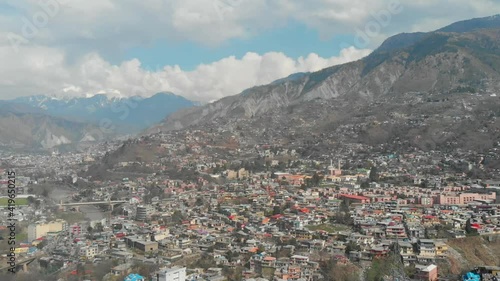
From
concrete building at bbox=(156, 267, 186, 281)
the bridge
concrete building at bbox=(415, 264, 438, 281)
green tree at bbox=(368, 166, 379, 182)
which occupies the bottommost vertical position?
concrete building at bbox=(415, 264, 438, 281)

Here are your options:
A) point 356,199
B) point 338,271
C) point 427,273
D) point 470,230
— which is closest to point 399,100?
point 356,199

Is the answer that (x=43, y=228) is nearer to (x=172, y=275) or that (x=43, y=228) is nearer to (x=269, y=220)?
(x=269, y=220)

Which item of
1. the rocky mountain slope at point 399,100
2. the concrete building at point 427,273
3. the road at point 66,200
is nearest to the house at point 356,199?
the concrete building at point 427,273

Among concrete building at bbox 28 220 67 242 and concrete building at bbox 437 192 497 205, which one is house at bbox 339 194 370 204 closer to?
concrete building at bbox 437 192 497 205

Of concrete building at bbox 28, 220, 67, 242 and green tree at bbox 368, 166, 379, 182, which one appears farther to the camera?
green tree at bbox 368, 166, 379, 182

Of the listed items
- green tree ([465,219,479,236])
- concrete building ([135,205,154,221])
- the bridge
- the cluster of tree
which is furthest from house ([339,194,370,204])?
the bridge

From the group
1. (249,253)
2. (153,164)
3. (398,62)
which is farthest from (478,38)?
(249,253)
